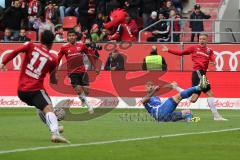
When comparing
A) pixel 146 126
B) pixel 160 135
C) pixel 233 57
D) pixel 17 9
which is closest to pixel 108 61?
pixel 233 57

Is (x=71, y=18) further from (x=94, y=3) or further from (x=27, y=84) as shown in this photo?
(x=27, y=84)

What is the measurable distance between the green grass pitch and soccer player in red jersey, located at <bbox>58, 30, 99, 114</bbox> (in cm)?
297

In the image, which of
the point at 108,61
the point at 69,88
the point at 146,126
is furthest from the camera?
the point at 108,61

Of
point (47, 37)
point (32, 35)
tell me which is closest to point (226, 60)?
point (32, 35)

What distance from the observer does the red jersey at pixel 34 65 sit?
1460 centimetres

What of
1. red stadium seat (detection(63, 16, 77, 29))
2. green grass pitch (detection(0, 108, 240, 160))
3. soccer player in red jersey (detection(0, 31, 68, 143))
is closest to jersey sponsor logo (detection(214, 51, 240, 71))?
green grass pitch (detection(0, 108, 240, 160))

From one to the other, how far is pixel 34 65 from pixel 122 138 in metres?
2.23

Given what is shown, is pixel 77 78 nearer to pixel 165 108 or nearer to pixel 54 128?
pixel 165 108

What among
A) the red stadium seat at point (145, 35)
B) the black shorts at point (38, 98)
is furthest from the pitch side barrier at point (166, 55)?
the black shorts at point (38, 98)

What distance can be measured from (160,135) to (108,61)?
535 inches

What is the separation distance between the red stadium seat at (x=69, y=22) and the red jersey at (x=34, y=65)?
768 inches

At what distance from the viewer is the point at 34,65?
14594 mm

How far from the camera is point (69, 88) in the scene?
2720 centimetres

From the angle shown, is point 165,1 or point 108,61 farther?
point 165,1
